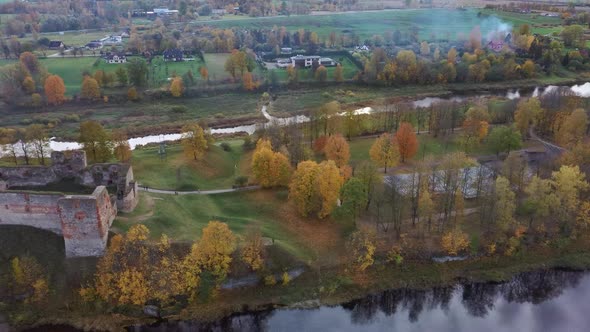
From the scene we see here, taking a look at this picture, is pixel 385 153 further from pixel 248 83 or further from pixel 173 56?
pixel 173 56

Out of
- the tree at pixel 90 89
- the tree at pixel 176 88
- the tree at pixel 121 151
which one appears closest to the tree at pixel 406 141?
the tree at pixel 121 151

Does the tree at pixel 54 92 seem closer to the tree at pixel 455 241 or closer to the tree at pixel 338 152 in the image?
the tree at pixel 338 152

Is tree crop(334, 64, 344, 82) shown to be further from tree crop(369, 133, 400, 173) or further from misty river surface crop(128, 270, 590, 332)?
misty river surface crop(128, 270, 590, 332)

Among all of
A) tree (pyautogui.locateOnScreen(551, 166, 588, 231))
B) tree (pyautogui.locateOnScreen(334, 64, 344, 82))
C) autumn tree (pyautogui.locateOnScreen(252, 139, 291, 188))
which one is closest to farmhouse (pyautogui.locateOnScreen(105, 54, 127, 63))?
tree (pyautogui.locateOnScreen(334, 64, 344, 82))

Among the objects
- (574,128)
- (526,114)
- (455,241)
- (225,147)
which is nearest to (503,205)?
(455,241)

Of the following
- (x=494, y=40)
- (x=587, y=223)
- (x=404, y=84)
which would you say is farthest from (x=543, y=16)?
(x=587, y=223)

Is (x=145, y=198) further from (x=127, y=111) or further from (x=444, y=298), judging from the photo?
(x=127, y=111)
